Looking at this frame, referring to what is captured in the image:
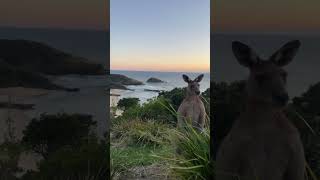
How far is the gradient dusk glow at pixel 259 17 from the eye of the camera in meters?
3.36

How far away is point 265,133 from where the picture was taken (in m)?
3.22

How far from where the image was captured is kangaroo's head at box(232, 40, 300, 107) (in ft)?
10.2

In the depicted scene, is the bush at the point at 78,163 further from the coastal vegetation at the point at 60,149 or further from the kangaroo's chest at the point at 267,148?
the kangaroo's chest at the point at 267,148

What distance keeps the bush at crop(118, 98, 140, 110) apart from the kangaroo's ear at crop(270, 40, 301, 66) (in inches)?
51.4

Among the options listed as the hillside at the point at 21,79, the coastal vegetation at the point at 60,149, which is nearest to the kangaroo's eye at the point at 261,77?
the coastal vegetation at the point at 60,149

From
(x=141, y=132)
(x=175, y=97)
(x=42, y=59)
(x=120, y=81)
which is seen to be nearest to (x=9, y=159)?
(x=42, y=59)

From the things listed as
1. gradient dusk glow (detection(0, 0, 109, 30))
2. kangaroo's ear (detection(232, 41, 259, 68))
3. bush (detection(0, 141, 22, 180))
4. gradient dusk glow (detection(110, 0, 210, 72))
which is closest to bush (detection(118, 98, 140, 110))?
gradient dusk glow (detection(110, 0, 210, 72))

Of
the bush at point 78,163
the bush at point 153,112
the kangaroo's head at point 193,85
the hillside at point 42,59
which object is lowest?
the bush at point 78,163

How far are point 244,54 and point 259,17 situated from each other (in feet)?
1.16

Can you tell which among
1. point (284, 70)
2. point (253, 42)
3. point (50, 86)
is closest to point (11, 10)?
point (50, 86)

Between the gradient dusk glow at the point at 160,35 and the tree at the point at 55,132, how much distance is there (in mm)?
725

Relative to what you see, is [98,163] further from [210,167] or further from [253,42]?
[253,42]

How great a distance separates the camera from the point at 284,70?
3238mm

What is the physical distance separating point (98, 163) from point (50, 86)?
666mm
